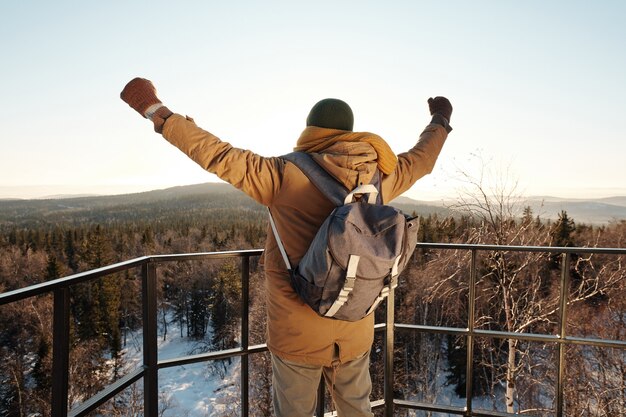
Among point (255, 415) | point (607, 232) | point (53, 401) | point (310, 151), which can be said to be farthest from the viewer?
point (607, 232)

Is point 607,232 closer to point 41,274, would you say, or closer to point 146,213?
point 41,274

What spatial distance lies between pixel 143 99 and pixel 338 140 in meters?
0.85

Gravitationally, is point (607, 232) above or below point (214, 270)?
above

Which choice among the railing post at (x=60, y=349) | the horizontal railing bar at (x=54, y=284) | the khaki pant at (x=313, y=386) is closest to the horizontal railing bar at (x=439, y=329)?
the khaki pant at (x=313, y=386)

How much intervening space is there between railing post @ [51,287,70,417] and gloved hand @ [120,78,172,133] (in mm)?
755

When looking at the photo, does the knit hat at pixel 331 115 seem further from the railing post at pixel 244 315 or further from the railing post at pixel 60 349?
the railing post at pixel 60 349

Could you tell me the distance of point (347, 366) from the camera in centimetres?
202

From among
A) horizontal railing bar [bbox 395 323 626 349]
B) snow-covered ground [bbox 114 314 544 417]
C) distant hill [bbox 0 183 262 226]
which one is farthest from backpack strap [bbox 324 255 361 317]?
distant hill [bbox 0 183 262 226]

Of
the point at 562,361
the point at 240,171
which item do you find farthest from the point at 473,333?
the point at 240,171

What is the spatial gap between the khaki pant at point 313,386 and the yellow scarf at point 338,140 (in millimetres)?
905

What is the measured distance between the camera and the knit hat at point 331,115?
1.89 meters

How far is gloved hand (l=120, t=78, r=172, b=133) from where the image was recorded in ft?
6.18

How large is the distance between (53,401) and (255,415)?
2966cm

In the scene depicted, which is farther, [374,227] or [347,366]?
[347,366]
